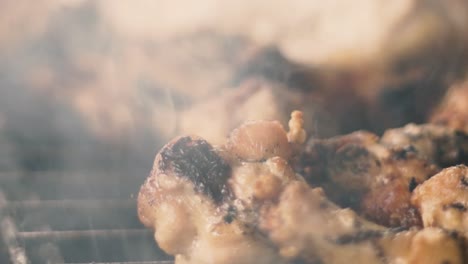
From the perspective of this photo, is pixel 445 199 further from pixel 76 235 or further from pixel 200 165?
pixel 76 235

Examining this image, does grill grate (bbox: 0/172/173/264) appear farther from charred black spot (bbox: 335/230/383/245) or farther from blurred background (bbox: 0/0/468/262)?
charred black spot (bbox: 335/230/383/245)

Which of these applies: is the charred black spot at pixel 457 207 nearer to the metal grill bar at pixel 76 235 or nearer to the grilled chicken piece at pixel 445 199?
the grilled chicken piece at pixel 445 199

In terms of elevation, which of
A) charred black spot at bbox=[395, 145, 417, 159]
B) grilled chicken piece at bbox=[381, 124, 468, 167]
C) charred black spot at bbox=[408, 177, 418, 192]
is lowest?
charred black spot at bbox=[408, 177, 418, 192]

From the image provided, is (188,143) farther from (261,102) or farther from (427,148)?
(427,148)

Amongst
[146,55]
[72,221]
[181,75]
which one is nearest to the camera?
[72,221]

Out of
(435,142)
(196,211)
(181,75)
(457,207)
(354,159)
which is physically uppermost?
(181,75)

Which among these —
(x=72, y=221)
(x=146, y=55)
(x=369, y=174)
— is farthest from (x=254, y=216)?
(x=146, y=55)

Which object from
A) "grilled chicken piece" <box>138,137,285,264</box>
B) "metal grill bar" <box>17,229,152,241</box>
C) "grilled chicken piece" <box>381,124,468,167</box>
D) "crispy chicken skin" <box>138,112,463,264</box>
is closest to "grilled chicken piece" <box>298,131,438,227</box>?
"grilled chicken piece" <box>381,124,468,167</box>

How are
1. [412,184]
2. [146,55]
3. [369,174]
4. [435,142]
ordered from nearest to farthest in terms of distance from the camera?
[412,184] < [369,174] < [435,142] < [146,55]
